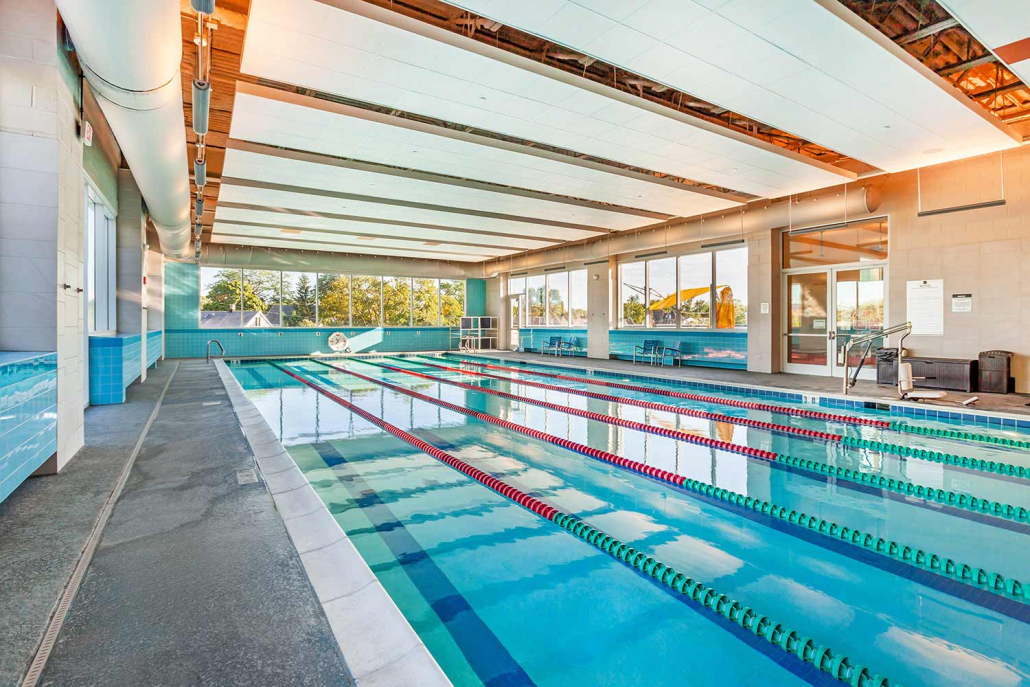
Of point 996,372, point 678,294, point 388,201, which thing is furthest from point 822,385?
point 388,201

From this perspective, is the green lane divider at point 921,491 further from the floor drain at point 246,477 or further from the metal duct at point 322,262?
the metal duct at point 322,262

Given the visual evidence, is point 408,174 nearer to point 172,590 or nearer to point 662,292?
point 172,590

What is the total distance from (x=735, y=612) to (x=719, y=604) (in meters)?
0.07

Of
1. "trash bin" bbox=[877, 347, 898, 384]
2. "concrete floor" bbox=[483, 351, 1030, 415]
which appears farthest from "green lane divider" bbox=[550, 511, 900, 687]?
"trash bin" bbox=[877, 347, 898, 384]

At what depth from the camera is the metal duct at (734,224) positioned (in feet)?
27.8

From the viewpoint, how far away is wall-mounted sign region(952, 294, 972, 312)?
295 inches

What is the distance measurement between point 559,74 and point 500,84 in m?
0.58

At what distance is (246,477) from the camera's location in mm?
3285

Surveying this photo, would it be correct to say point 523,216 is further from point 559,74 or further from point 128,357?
point 128,357

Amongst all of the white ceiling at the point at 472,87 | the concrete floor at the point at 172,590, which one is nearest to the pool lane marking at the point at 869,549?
the concrete floor at the point at 172,590

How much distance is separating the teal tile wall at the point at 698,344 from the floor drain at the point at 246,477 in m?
9.92

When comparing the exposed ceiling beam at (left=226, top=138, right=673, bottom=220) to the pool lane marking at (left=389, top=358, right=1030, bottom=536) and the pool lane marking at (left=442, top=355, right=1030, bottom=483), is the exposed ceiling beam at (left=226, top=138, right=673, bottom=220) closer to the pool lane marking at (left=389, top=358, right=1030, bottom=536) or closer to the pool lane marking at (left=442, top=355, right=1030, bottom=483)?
the pool lane marking at (left=442, top=355, right=1030, bottom=483)

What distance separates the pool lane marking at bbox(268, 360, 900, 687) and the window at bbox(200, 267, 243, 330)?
1486cm

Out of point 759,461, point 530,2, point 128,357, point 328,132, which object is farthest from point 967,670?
point 128,357
